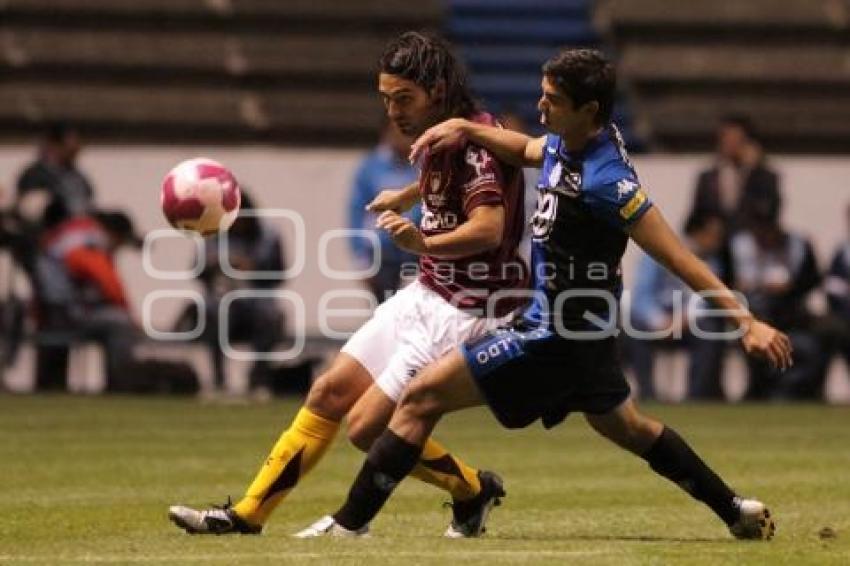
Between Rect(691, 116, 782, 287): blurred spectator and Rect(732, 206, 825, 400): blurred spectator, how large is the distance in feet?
0.37

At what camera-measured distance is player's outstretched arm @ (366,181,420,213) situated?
28.2 feet

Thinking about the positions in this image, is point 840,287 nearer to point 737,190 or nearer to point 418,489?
point 737,190

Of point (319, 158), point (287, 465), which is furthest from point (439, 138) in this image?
point (319, 158)

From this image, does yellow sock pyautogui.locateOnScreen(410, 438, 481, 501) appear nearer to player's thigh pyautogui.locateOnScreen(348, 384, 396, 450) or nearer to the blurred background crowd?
player's thigh pyautogui.locateOnScreen(348, 384, 396, 450)

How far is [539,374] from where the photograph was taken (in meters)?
8.30

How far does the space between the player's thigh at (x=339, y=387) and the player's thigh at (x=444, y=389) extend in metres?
0.43

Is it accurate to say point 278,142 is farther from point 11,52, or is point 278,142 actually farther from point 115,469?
point 115,469

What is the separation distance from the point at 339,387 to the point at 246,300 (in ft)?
35.3

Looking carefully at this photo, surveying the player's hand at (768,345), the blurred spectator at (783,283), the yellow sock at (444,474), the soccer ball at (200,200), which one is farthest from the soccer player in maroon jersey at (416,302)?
the blurred spectator at (783,283)

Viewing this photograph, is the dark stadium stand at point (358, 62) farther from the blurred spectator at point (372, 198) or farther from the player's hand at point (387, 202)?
the player's hand at point (387, 202)

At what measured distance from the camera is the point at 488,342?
326 inches

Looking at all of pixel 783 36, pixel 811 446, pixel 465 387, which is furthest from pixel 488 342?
pixel 783 36

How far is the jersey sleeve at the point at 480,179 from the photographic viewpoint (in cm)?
841

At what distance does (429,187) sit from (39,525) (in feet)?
7.22
